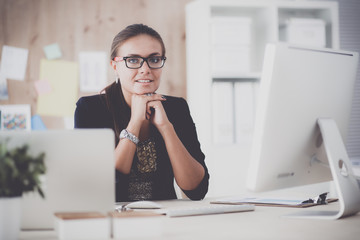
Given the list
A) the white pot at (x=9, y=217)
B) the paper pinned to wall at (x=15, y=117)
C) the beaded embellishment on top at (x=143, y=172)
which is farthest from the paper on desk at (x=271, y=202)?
the paper pinned to wall at (x=15, y=117)

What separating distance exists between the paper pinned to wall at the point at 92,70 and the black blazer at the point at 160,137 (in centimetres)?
102

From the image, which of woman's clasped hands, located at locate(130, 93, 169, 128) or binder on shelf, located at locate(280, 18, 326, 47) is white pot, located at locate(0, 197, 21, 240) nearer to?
woman's clasped hands, located at locate(130, 93, 169, 128)

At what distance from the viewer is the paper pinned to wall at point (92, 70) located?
9.75ft

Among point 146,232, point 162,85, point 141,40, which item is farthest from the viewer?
point 162,85

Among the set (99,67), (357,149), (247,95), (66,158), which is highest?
(99,67)

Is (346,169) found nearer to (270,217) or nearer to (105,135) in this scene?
(270,217)

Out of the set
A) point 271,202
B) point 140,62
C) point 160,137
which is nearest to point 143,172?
point 160,137

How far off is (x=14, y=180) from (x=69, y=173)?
0.56 ft

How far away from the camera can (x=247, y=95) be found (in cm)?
287

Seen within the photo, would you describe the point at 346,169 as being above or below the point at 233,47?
below

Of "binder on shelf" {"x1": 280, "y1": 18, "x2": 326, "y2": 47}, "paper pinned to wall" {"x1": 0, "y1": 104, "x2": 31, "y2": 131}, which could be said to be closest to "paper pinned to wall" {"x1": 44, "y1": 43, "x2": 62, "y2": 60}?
"paper pinned to wall" {"x1": 0, "y1": 104, "x2": 31, "y2": 131}

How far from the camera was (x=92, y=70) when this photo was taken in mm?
2984

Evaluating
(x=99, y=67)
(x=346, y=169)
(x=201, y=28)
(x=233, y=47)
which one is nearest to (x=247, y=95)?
(x=233, y=47)

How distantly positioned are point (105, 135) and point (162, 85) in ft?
6.77
